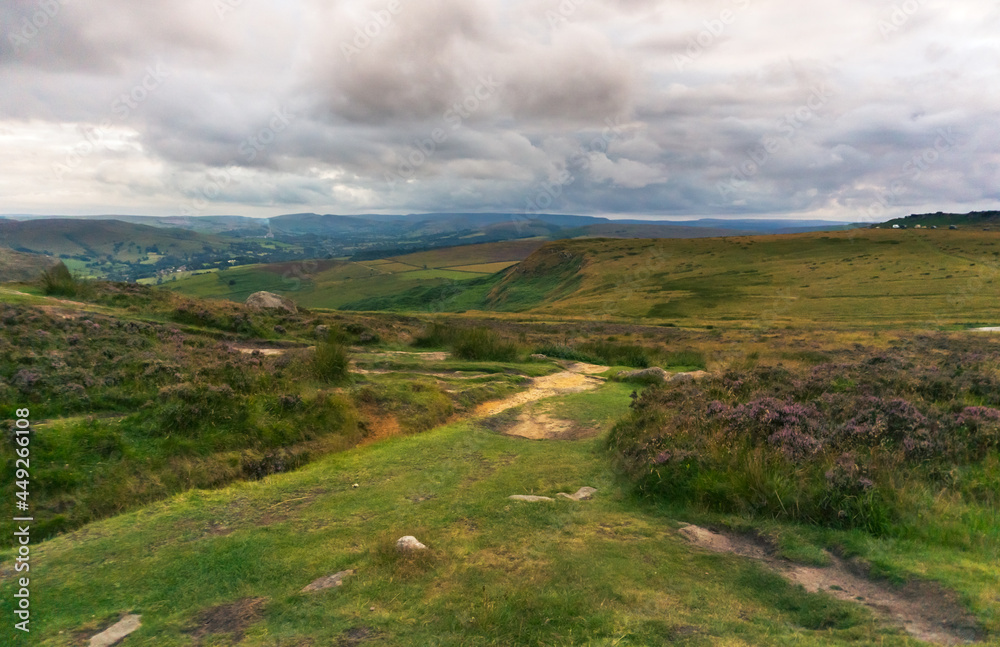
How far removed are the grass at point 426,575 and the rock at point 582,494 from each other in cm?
25

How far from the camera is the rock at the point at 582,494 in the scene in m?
8.63

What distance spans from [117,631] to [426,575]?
3.14 m

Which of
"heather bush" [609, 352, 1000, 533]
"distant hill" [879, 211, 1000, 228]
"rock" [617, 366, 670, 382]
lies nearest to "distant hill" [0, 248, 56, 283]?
"rock" [617, 366, 670, 382]

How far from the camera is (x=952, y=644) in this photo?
4281mm

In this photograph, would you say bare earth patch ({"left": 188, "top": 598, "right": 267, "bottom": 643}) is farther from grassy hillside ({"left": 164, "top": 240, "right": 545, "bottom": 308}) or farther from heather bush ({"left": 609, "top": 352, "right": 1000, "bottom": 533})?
grassy hillside ({"left": 164, "top": 240, "right": 545, "bottom": 308})

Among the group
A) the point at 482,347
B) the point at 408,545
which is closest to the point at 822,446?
the point at 408,545

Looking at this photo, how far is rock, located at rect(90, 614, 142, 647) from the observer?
4859mm

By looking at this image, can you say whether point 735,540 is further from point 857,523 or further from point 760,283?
point 760,283

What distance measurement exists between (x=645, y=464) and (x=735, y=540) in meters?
2.26

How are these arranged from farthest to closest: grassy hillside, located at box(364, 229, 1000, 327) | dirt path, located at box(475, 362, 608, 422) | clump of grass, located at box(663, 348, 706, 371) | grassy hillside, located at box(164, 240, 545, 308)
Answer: grassy hillside, located at box(164, 240, 545, 308)
grassy hillside, located at box(364, 229, 1000, 327)
clump of grass, located at box(663, 348, 706, 371)
dirt path, located at box(475, 362, 608, 422)

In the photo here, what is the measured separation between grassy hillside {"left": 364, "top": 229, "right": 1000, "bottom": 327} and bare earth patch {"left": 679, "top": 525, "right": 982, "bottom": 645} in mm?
56928

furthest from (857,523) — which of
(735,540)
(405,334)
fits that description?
(405,334)

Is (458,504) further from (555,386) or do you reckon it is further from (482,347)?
(482,347)

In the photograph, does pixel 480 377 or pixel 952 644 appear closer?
pixel 952 644
